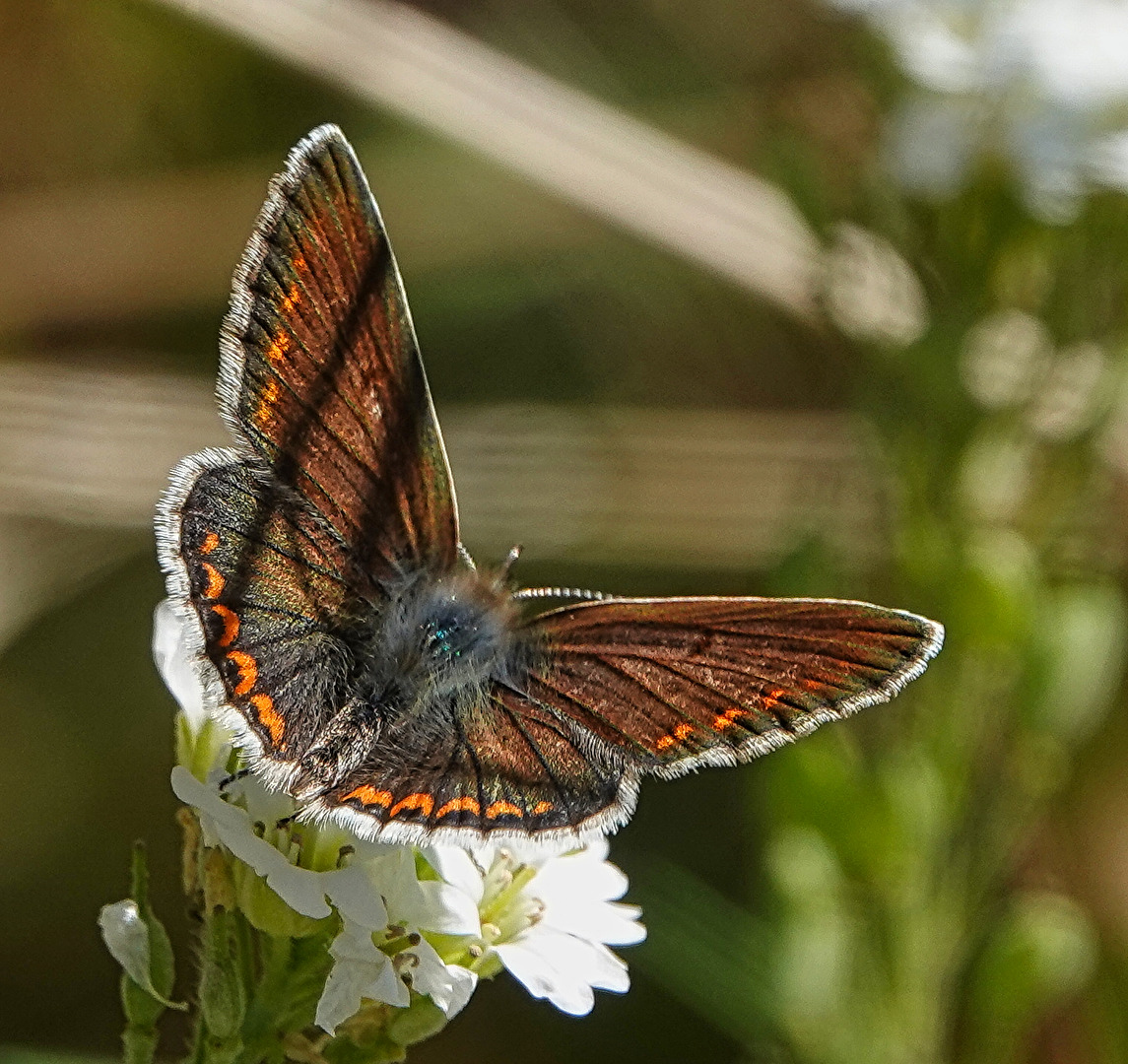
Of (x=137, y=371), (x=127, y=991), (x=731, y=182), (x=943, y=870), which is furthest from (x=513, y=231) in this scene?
(x=127, y=991)

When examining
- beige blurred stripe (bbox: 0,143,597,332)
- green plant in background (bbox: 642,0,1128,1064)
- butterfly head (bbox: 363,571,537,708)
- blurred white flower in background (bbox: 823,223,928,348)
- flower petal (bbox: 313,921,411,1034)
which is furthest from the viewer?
beige blurred stripe (bbox: 0,143,597,332)

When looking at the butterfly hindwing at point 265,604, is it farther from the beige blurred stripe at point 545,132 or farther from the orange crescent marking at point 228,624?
the beige blurred stripe at point 545,132

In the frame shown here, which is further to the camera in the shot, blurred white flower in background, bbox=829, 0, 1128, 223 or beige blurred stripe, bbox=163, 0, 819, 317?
beige blurred stripe, bbox=163, 0, 819, 317

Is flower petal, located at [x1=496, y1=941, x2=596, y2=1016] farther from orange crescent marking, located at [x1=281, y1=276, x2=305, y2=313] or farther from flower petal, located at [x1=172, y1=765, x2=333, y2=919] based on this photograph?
orange crescent marking, located at [x1=281, y1=276, x2=305, y2=313]

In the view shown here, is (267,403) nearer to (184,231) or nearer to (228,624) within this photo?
(228,624)

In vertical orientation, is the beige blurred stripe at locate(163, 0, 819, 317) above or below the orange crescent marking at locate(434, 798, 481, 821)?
above

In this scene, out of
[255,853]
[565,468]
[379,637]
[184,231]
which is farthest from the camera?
[184,231]

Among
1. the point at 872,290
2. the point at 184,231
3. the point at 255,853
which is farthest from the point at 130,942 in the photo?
the point at 184,231


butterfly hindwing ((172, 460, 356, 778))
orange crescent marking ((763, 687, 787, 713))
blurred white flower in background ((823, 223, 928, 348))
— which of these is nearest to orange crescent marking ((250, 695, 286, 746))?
butterfly hindwing ((172, 460, 356, 778))
